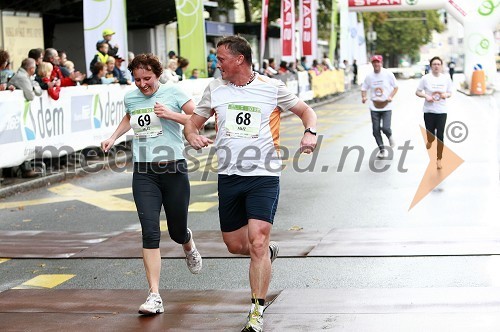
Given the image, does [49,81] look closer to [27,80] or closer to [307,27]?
[27,80]

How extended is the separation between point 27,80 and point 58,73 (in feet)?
6.66

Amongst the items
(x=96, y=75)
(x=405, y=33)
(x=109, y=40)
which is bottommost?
(x=96, y=75)

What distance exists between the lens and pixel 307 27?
41844mm

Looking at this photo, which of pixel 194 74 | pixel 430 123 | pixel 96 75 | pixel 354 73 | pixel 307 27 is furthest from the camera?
pixel 354 73

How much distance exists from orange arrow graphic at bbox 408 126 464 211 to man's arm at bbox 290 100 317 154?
5.12m

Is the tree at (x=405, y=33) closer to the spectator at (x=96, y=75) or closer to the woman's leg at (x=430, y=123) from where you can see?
the spectator at (x=96, y=75)

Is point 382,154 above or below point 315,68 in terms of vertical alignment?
below

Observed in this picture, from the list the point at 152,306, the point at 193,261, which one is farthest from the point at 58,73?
the point at 152,306

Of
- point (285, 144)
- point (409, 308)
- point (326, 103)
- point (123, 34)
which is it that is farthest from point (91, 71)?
point (326, 103)

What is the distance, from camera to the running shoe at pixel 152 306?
662cm

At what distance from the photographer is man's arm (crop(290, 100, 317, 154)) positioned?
252 inches

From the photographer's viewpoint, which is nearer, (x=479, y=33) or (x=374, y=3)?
(x=479, y=33)

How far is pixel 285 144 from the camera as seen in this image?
837 inches

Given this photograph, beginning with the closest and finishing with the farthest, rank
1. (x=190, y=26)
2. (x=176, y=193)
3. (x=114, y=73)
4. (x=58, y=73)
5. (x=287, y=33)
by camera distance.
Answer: (x=176, y=193) < (x=58, y=73) < (x=114, y=73) < (x=190, y=26) < (x=287, y=33)
